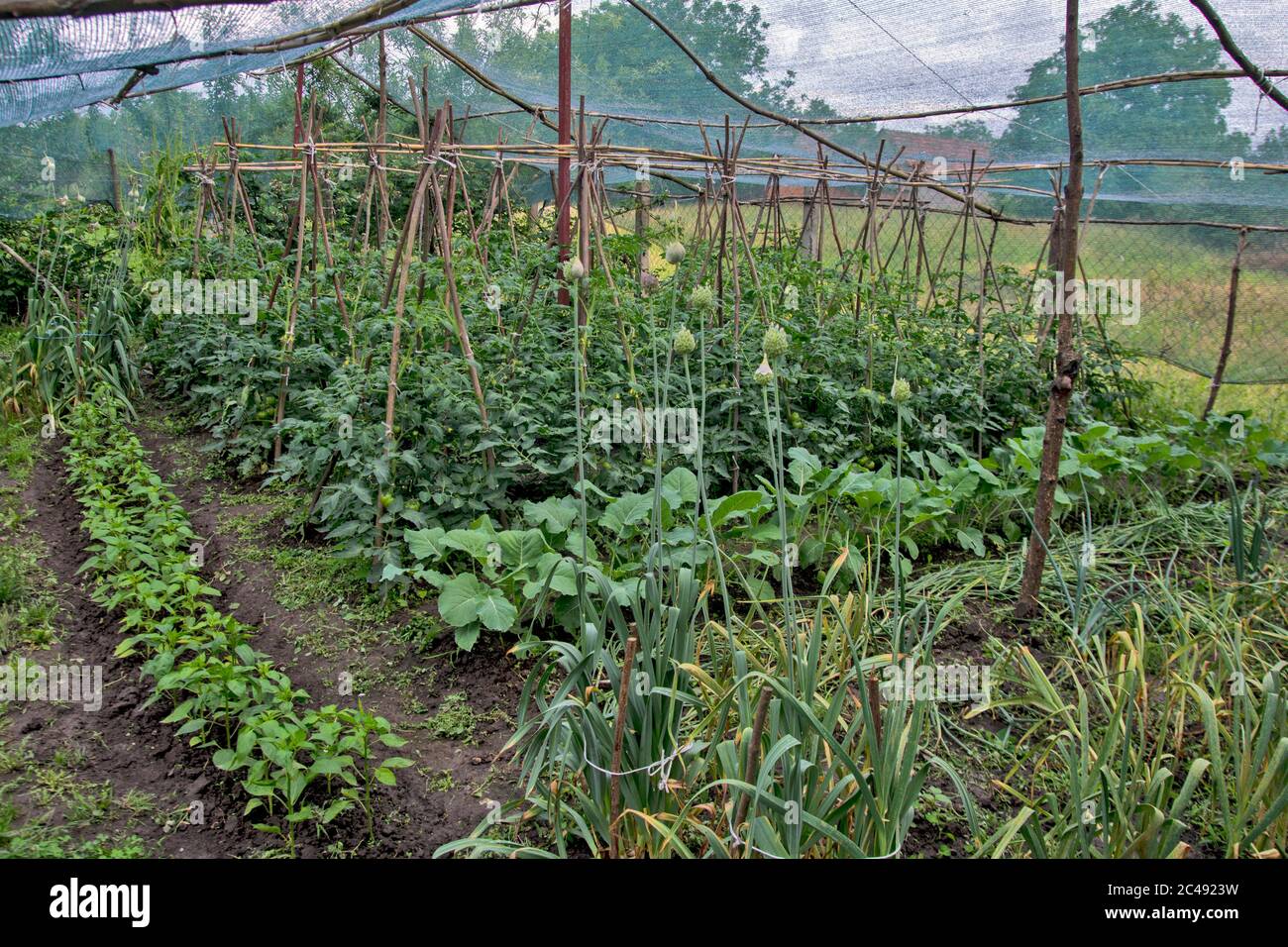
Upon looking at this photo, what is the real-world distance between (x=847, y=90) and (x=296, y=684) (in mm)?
4681

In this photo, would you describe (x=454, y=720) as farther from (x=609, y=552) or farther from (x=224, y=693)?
(x=609, y=552)

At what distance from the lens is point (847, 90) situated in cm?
560

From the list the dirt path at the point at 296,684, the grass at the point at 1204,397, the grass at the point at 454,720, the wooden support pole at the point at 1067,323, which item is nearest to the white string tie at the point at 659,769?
the dirt path at the point at 296,684

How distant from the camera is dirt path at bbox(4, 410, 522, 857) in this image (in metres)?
2.28

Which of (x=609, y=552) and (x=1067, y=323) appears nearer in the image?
(x=1067, y=323)

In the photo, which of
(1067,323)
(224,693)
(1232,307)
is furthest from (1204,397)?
(224,693)

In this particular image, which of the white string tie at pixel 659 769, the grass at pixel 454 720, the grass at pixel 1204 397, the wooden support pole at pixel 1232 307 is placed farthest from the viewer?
the grass at pixel 1204 397

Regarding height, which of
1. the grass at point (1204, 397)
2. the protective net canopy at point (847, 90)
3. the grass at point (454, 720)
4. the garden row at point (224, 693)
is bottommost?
the grass at point (454, 720)

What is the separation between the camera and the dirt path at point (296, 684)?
7.47 feet

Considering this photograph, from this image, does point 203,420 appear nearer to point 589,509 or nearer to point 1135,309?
point 589,509

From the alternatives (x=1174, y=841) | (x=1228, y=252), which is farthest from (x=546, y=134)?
(x=1174, y=841)

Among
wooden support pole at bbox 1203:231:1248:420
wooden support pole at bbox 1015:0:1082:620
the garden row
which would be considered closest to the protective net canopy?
wooden support pole at bbox 1203:231:1248:420

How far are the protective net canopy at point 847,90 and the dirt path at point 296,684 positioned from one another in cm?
193

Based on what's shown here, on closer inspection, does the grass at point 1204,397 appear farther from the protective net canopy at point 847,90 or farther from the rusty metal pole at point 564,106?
the rusty metal pole at point 564,106
